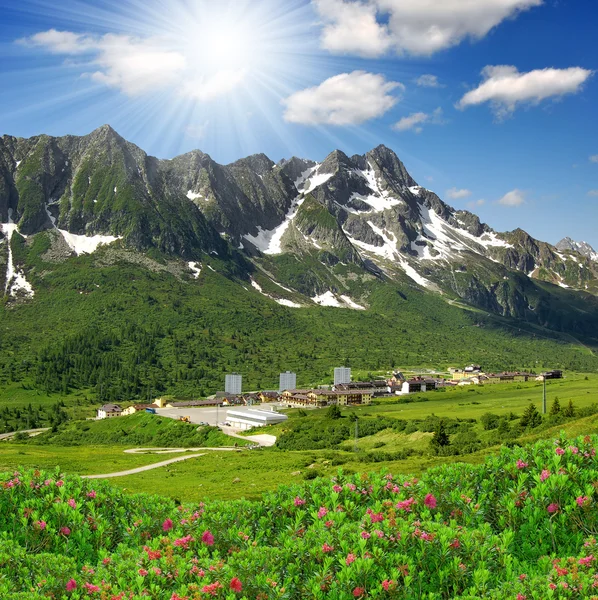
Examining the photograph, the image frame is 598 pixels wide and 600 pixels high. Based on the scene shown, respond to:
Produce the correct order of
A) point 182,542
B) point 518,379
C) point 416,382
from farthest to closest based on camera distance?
point 518,379
point 416,382
point 182,542

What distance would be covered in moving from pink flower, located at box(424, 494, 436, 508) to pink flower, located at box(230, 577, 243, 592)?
270 inches

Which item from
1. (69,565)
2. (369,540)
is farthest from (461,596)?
(69,565)

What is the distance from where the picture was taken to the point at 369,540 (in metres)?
12.9

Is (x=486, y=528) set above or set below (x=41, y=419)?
above

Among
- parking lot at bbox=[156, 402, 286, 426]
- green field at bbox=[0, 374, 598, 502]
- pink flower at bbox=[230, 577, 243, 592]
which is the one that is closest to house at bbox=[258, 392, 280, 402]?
parking lot at bbox=[156, 402, 286, 426]

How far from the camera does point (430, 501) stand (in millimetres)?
16094

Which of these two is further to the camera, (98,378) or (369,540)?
(98,378)

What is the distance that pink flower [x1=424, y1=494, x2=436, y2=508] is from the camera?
1606 centimetres

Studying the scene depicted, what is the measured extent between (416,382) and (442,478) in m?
146

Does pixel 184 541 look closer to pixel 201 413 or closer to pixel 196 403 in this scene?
pixel 201 413

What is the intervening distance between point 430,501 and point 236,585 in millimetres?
7045

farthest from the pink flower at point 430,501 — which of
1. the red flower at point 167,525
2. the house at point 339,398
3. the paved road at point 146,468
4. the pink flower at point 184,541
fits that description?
the house at point 339,398

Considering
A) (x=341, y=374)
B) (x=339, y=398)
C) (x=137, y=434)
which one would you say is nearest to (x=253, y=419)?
(x=137, y=434)

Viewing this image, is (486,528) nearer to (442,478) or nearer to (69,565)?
(442,478)
